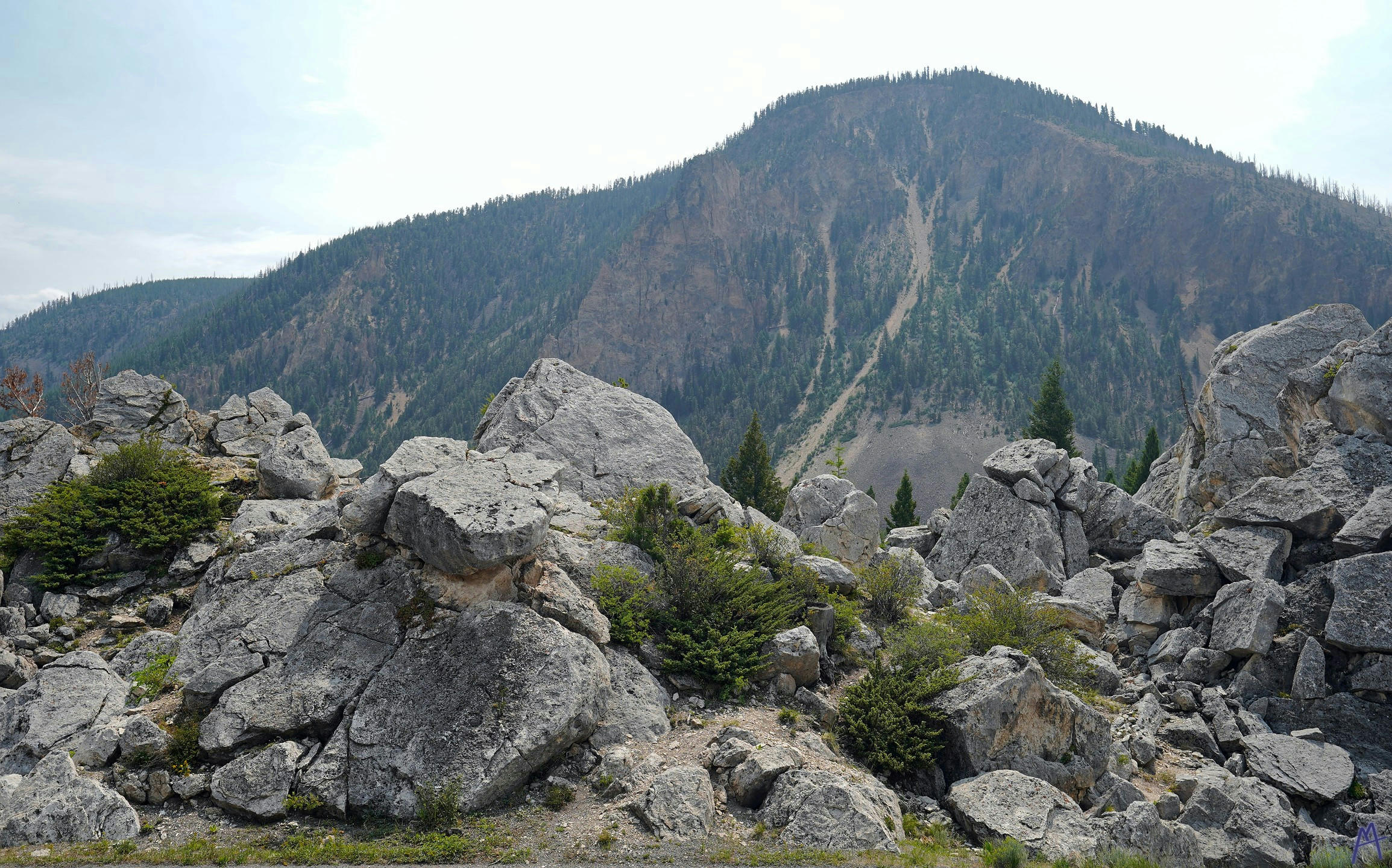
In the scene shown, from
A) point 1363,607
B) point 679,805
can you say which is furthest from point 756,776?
point 1363,607

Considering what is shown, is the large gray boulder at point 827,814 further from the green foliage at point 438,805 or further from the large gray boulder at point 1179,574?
the large gray boulder at point 1179,574

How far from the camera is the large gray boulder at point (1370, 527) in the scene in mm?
19859

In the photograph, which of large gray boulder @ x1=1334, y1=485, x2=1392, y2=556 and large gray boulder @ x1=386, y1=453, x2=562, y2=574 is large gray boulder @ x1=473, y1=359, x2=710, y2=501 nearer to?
large gray boulder @ x1=386, y1=453, x2=562, y2=574

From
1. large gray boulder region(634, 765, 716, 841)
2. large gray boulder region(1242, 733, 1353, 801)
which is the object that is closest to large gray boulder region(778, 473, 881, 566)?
large gray boulder region(1242, 733, 1353, 801)

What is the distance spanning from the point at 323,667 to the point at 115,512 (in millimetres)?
9464

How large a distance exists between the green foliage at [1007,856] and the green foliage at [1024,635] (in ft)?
21.7

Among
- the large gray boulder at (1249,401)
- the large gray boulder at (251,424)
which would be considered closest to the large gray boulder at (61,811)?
the large gray boulder at (251,424)

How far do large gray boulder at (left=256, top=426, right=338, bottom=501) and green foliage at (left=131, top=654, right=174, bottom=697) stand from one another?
24.1 ft

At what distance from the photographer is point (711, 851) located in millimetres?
11523

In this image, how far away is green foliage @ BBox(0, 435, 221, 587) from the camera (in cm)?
1809

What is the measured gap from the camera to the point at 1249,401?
3262 centimetres

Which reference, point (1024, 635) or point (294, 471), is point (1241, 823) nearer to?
point (1024, 635)

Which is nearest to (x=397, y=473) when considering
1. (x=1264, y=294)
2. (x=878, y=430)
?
(x=878, y=430)

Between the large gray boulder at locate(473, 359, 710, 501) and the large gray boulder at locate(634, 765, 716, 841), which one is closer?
the large gray boulder at locate(634, 765, 716, 841)
